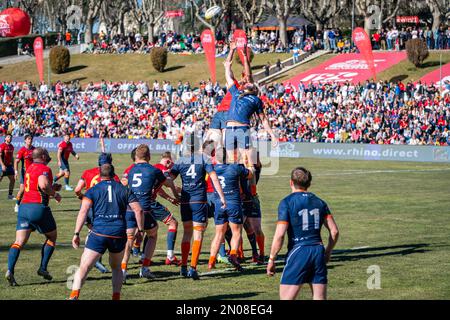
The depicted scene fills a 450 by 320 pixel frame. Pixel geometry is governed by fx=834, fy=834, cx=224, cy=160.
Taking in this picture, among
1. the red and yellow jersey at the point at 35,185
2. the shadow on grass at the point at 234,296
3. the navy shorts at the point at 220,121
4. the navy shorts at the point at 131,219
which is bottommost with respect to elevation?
the shadow on grass at the point at 234,296

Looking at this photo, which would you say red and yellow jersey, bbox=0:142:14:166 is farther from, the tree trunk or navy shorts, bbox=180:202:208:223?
the tree trunk

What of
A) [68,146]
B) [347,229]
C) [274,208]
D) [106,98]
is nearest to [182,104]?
[106,98]

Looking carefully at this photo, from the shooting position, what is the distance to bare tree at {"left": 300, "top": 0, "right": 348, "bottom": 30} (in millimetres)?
77500

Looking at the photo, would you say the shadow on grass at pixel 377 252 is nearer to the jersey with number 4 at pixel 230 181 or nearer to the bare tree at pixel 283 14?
the jersey with number 4 at pixel 230 181

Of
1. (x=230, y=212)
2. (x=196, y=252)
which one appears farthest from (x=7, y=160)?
(x=196, y=252)

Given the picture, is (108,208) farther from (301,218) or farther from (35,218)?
(301,218)

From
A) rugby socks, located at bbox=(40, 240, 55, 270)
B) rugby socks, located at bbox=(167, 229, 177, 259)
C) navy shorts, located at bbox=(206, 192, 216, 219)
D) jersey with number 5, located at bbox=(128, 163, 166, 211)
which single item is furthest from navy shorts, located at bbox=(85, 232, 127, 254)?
navy shorts, located at bbox=(206, 192, 216, 219)

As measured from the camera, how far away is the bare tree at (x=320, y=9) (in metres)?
77.5

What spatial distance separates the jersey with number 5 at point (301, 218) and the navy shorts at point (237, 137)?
20.7 ft

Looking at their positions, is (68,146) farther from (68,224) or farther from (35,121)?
(35,121)

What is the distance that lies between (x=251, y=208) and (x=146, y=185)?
267 cm

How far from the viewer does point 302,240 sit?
9453 mm

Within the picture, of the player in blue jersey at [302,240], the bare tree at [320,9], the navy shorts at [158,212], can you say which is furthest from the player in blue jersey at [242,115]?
the bare tree at [320,9]

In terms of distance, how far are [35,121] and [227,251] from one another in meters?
43.9
